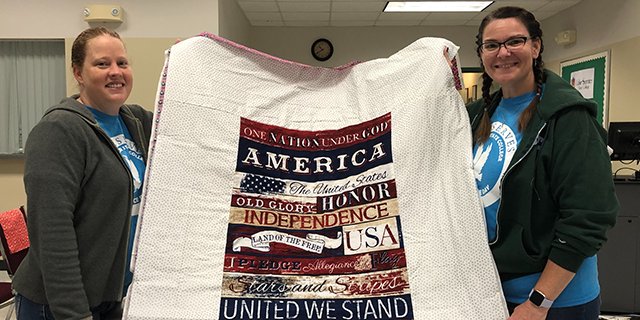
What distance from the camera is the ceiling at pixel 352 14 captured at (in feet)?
16.7

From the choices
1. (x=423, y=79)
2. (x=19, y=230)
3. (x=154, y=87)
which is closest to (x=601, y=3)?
(x=423, y=79)

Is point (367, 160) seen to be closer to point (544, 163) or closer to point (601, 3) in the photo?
point (544, 163)

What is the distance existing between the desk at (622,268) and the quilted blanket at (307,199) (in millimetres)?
2556

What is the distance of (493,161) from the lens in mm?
1095

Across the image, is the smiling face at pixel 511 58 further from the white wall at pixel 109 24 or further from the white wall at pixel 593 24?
the white wall at pixel 593 24

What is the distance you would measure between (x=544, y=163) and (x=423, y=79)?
1.32 feet

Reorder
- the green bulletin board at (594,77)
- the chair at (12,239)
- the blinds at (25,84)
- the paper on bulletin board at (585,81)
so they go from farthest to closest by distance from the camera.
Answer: the paper on bulletin board at (585,81) → the green bulletin board at (594,77) → the blinds at (25,84) → the chair at (12,239)

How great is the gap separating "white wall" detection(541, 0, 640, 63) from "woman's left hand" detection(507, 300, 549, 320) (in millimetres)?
4469

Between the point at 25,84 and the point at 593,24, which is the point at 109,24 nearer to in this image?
the point at 25,84

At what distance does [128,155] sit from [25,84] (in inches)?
157

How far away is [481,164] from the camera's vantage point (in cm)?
112

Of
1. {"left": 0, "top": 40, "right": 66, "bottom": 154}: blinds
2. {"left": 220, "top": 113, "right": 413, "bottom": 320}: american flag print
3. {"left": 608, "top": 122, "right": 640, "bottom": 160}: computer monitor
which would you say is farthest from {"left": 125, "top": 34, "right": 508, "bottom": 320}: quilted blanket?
{"left": 0, "top": 40, "right": 66, "bottom": 154}: blinds

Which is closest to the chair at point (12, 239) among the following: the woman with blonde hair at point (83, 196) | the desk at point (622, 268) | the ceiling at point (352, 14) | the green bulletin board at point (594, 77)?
the woman with blonde hair at point (83, 196)

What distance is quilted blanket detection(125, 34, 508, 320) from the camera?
3.24ft
